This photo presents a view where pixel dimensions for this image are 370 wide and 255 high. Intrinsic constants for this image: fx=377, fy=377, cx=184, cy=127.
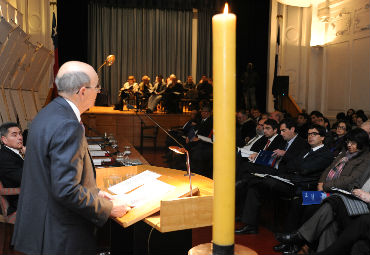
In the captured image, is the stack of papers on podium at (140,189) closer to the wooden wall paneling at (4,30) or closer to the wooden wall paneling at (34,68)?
the wooden wall paneling at (4,30)

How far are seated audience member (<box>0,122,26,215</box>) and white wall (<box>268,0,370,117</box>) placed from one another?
6799 mm

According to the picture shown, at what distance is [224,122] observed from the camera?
0.83 metres

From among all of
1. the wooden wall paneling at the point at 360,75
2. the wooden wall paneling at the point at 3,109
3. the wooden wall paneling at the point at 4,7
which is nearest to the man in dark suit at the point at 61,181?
the wooden wall paneling at the point at 3,109

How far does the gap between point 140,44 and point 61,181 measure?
1395 cm

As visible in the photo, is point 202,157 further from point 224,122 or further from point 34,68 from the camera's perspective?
point 224,122

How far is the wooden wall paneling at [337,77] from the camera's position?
8453mm


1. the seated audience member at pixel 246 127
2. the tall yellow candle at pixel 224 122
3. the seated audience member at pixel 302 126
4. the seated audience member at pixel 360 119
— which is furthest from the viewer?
the seated audience member at pixel 246 127

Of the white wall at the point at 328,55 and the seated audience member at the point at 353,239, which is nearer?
the seated audience member at the point at 353,239

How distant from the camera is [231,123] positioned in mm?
832

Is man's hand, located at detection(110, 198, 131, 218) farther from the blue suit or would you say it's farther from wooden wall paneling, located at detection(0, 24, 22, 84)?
wooden wall paneling, located at detection(0, 24, 22, 84)

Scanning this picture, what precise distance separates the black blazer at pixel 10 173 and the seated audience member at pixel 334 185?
2.12 m

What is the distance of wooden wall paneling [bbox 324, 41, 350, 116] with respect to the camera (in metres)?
8.45

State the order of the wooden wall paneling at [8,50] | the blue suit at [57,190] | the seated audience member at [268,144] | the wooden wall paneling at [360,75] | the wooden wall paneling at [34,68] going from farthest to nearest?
the wooden wall paneling at [360,75] < the wooden wall paneling at [34,68] < the wooden wall paneling at [8,50] < the seated audience member at [268,144] < the blue suit at [57,190]

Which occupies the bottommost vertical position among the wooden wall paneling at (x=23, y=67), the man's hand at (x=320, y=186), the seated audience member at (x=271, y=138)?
the man's hand at (x=320, y=186)
